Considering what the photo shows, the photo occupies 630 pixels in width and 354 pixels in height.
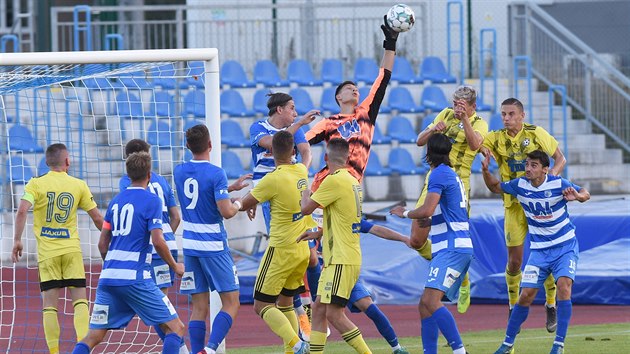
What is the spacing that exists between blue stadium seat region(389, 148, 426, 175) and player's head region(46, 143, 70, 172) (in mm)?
9353

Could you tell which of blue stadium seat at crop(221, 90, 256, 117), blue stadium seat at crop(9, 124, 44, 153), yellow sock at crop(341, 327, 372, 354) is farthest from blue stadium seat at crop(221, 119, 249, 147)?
yellow sock at crop(341, 327, 372, 354)

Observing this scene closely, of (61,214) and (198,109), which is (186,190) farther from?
(198,109)

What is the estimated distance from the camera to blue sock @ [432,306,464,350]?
8.30 metres

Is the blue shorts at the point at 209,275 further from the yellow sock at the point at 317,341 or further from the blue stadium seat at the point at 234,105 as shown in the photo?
the blue stadium seat at the point at 234,105

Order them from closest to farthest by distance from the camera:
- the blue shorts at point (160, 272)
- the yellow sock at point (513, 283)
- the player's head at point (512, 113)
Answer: the blue shorts at point (160, 272), the player's head at point (512, 113), the yellow sock at point (513, 283)

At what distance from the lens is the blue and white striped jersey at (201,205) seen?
A: 867cm

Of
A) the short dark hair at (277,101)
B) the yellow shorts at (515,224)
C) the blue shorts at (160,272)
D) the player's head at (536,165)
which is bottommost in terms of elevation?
the blue shorts at (160,272)

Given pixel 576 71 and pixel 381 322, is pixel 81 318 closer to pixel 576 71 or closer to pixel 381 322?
pixel 381 322

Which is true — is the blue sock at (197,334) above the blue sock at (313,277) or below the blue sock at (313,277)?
below

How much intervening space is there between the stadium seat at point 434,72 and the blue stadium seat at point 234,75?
310 centimetres

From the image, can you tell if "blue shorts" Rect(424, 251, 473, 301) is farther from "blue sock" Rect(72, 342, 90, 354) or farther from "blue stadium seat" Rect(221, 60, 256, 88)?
"blue stadium seat" Rect(221, 60, 256, 88)

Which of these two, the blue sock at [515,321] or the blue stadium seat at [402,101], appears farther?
the blue stadium seat at [402,101]

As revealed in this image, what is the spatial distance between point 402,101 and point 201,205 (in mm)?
11133

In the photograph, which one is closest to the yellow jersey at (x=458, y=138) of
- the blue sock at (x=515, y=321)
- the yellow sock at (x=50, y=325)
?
the blue sock at (x=515, y=321)
